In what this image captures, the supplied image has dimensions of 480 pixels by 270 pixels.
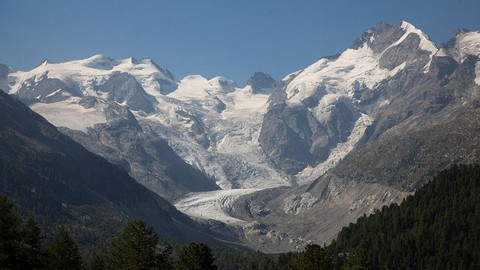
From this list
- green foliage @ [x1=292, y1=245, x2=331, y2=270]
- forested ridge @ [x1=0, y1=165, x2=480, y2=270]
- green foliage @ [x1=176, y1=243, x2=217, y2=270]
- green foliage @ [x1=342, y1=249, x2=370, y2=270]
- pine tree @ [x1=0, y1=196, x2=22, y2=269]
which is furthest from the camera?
green foliage @ [x1=292, y1=245, x2=331, y2=270]

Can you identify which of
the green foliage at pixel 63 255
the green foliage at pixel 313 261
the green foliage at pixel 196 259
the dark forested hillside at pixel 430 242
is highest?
the dark forested hillside at pixel 430 242

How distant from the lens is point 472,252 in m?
171

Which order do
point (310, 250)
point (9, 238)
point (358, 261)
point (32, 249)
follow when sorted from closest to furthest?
point (9, 238), point (32, 249), point (358, 261), point (310, 250)

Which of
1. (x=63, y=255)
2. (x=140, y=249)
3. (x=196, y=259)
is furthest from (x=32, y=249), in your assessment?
(x=196, y=259)

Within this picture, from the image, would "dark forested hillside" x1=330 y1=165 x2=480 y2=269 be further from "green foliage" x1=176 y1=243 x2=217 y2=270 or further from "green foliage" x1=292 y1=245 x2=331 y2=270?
"green foliage" x1=176 y1=243 x2=217 y2=270

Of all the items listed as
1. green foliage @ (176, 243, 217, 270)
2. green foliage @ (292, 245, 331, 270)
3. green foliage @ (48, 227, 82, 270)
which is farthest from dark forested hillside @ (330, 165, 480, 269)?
green foliage @ (48, 227, 82, 270)

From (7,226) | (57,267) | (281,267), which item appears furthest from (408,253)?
(7,226)

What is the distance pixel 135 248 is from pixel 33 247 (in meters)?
14.1

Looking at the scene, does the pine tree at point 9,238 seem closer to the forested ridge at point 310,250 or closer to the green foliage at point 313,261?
the forested ridge at point 310,250

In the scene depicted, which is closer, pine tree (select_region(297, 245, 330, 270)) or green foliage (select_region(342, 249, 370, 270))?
green foliage (select_region(342, 249, 370, 270))

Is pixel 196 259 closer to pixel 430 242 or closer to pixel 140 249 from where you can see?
pixel 140 249

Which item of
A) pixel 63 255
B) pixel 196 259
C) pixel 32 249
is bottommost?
pixel 63 255

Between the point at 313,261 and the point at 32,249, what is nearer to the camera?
the point at 32,249

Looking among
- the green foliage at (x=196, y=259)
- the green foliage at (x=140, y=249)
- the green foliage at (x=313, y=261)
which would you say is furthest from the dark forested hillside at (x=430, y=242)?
the green foliage at (x=140, y=249)
